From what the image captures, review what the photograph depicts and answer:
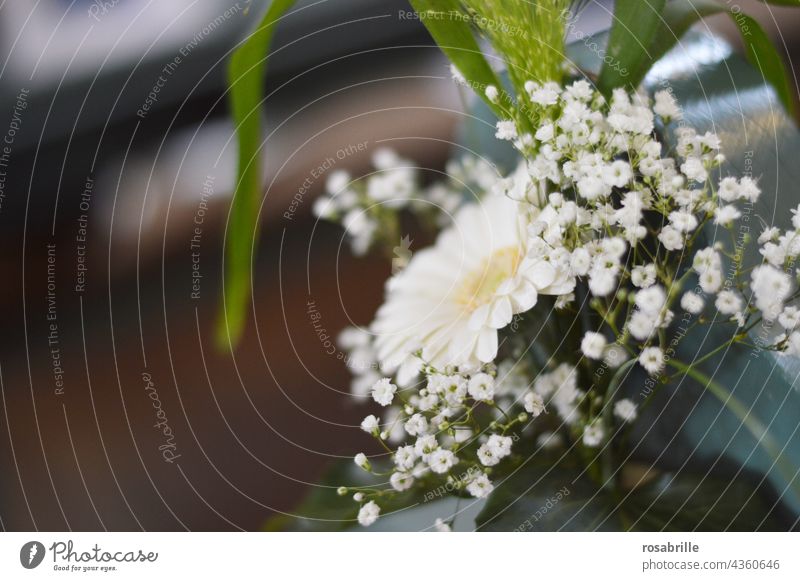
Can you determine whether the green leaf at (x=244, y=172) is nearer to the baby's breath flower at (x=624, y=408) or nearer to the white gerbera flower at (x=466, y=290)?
the white gerbera flower at (x=466, y=290)

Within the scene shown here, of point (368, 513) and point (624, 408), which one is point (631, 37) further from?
point (368, 513)

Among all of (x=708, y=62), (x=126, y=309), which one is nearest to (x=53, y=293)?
(x=126, y=309)

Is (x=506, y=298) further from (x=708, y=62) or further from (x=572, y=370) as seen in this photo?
(x=708, y=62)

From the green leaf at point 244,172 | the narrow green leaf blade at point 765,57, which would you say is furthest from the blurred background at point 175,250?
the narrow green leaf blade at point 765,57

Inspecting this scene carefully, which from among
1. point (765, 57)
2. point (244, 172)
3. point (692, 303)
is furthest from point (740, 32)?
point (244, 172)

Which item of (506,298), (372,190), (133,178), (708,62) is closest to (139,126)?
(133,178)

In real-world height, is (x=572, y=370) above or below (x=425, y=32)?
below
